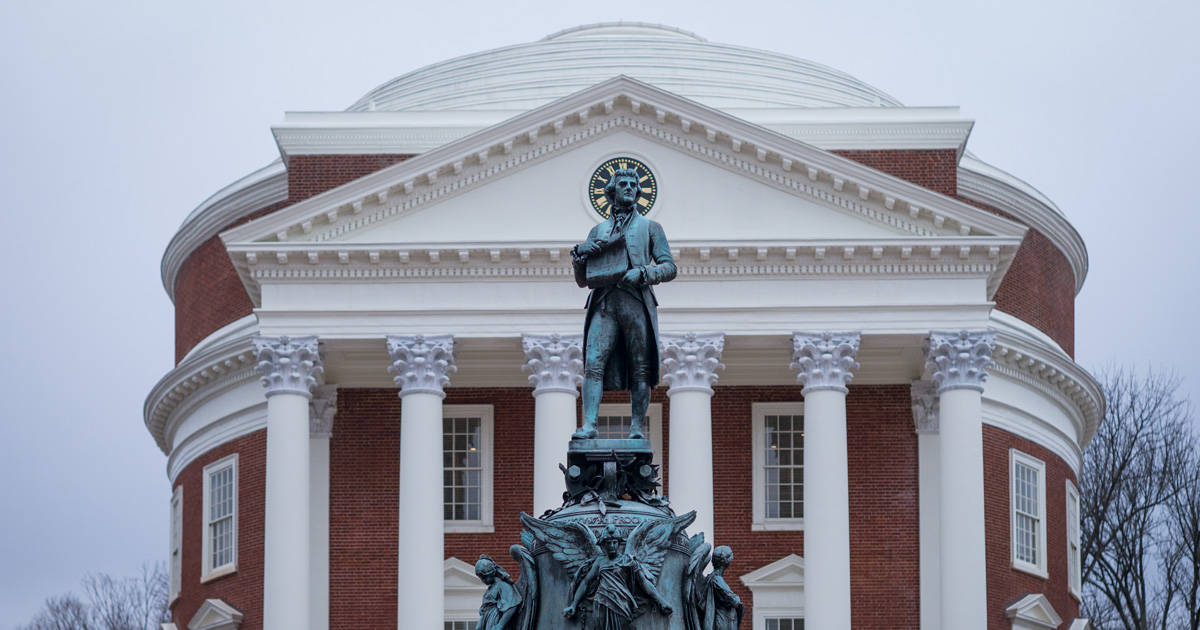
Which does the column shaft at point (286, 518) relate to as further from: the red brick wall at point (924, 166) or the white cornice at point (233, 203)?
the red brick wall at point (924, 166)

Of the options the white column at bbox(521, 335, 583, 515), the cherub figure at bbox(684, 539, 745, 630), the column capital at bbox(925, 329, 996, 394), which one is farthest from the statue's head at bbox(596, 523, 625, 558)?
the column capital at bbox(925, 329, 996, 394)

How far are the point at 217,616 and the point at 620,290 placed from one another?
39.3m

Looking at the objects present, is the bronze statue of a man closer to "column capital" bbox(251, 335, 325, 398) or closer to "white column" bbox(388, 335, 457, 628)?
"white column" bbox(388, 335, 457, 628)

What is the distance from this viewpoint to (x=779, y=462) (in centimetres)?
5544

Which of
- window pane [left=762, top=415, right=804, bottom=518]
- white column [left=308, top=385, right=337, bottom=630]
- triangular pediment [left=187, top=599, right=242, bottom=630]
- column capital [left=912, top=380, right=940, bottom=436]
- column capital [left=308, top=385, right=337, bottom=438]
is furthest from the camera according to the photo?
triangular pediment [left=187, top=599, right=242, bottom=630]

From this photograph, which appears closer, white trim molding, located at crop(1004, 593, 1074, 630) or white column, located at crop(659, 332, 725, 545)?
white column, located at crop(659, 332, 725, 545)

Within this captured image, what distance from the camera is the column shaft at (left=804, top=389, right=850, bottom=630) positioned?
163 ft

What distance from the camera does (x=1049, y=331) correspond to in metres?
62.1

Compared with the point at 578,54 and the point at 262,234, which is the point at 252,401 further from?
the point at 578,54

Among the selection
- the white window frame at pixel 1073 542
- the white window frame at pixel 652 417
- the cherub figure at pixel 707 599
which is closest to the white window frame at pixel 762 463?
the white window frame at pixel 652 417

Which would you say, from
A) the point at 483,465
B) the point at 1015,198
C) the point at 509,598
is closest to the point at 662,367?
the point at 483,465

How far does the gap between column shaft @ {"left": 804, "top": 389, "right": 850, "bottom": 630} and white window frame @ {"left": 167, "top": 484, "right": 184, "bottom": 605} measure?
1833 cm

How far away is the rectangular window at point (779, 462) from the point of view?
55156 millimetres

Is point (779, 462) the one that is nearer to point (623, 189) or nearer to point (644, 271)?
point (623, 189)
